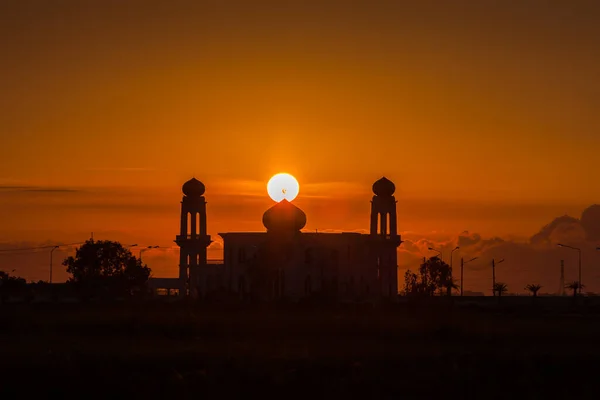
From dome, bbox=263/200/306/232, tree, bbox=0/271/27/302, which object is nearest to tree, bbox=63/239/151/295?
tree, bbox=0/271/27/302

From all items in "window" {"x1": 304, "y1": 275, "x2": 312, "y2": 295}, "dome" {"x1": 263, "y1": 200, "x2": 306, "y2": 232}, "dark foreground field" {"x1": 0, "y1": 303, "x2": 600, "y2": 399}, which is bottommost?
"dark foreground field" {"x1": 0, "y1": 303, "x2": 600, "y2": 399}

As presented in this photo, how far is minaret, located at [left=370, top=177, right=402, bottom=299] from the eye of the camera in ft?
401

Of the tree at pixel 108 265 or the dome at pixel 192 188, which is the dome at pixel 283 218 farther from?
the tree at pixel 108 265

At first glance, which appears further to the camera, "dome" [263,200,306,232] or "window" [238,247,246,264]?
"window" [238,247,246,264]

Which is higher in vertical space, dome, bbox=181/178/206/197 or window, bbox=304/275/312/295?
dome, bbox=181/178/206/197

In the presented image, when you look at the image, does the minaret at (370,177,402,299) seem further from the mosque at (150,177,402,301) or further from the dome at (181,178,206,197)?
the dome at (181,178,206,197)

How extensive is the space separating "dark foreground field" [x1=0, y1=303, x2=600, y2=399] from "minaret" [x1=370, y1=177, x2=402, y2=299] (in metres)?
39.2

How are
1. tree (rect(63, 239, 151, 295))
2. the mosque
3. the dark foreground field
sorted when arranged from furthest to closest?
tree (rect(63, 239, 151, 295)) < the mosque < the dark foreground field

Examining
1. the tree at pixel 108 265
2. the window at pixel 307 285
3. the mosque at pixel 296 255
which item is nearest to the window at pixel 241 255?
the mosque at pixel 296 255

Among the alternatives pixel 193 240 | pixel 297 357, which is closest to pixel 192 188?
pixel 193 240

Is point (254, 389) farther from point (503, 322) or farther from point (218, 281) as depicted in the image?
point (218, 281)

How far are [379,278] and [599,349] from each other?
6612cm

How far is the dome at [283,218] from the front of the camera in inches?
4791

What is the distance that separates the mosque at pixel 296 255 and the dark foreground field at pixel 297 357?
37.2 m
